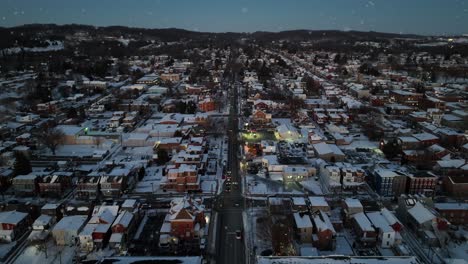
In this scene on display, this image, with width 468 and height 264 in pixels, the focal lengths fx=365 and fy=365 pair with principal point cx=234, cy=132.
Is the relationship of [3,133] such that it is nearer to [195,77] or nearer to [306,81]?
[195,77]

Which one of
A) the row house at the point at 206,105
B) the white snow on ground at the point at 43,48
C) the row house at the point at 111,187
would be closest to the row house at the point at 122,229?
the row house at the point at 111,187

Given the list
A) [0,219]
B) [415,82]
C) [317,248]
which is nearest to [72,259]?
[0,219]

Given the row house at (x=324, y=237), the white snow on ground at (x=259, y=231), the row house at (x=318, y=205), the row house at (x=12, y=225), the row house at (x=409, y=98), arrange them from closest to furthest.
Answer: the row house at (x=324, y=237) → the white snow on ground at (x=259, y=231) → the row house at (x=12, y=225) → the row house at (x=318, y=205) → the row house at (x=409, y=98)

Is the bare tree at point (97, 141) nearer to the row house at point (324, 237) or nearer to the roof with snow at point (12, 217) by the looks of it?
the roof with snow at point (12, 217)

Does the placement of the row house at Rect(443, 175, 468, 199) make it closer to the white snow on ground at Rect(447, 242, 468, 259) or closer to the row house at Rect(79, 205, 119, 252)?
the white snow on ground at Rect(447, 242, 468, 259)

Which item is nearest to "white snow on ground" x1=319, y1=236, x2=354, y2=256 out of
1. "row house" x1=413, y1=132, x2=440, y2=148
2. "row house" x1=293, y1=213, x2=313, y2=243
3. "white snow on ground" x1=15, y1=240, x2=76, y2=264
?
"row house" x1=293, y1=213, x2=313, y2=243

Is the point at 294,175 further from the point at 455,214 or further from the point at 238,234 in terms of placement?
the point at 455,214
